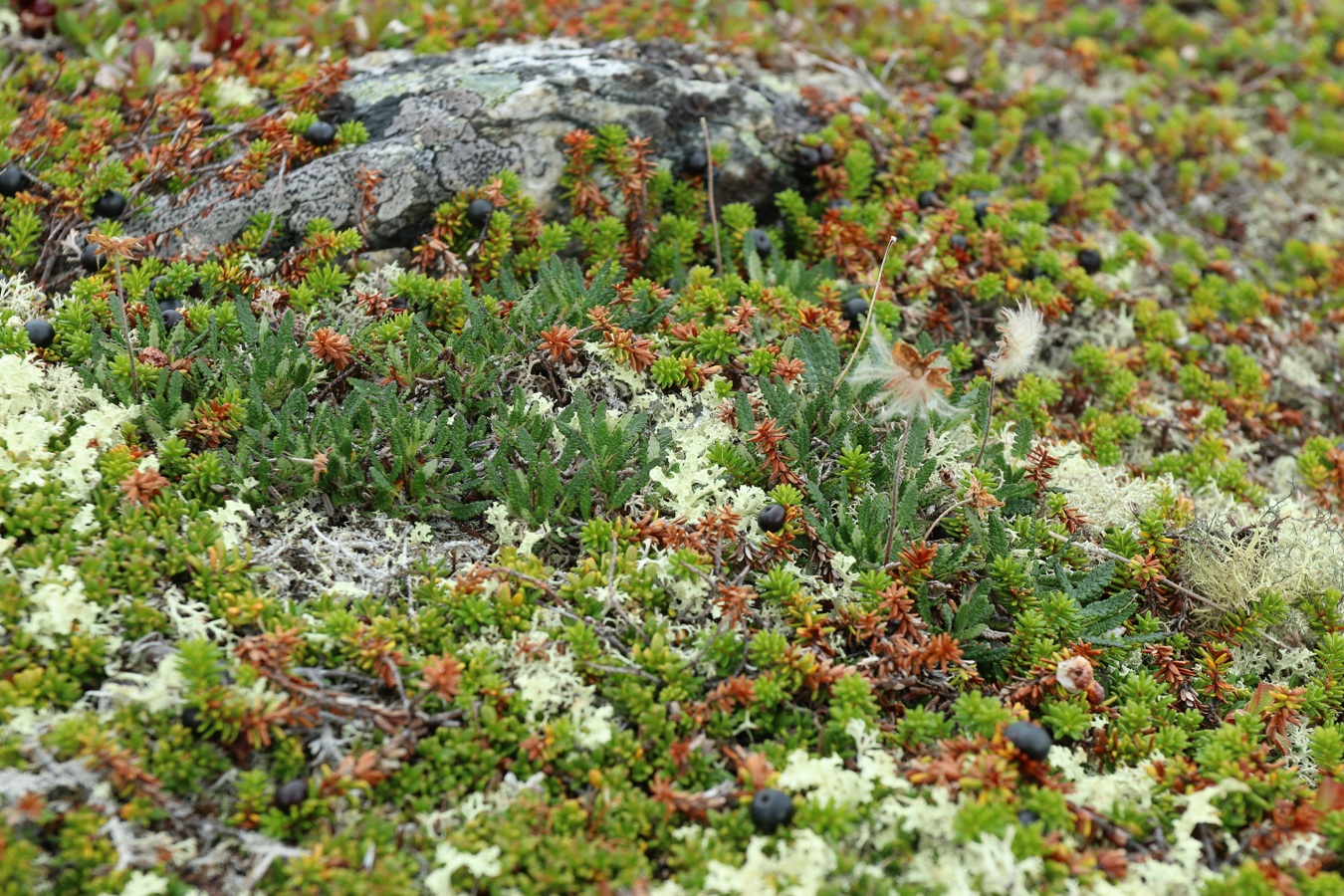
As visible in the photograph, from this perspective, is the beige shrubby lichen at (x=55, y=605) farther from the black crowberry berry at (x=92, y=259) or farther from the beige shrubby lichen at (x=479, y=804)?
the black crowberry berry at (x=92, y=259)

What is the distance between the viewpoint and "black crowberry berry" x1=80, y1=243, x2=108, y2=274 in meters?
4.69

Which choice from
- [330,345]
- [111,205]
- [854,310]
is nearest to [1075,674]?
[854,310]

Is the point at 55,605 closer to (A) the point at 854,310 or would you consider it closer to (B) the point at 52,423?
(B) the point at 52,423

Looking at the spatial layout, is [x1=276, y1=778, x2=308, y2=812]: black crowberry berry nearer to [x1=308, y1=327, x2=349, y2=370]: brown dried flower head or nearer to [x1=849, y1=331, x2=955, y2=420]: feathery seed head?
[x1=308, y1=327, x2=349, y2=370]: brown dried flower head

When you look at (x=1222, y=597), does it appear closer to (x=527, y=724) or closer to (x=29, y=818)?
(x=527, y=724)

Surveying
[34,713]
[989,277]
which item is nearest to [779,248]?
[989,277]

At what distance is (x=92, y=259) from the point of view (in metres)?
4.70

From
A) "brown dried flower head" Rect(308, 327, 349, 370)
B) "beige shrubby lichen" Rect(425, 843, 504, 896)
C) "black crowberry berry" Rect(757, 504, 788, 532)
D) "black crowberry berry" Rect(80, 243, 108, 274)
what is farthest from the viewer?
"black crowberry berry" Rect(80, 243, 108, 274)

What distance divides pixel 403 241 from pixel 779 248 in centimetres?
206

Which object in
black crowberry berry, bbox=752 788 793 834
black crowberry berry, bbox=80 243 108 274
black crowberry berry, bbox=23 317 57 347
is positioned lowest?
black crowberry berry, bbox=752 788 793 834

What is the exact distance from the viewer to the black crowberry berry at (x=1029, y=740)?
3.21 m

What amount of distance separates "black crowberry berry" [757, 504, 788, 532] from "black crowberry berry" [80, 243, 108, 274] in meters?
3.27

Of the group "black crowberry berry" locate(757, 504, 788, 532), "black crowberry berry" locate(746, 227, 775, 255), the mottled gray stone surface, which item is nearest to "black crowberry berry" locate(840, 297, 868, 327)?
"black crowberry berry" locate(746, 227, 775, 255)

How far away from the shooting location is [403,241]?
521 cm
